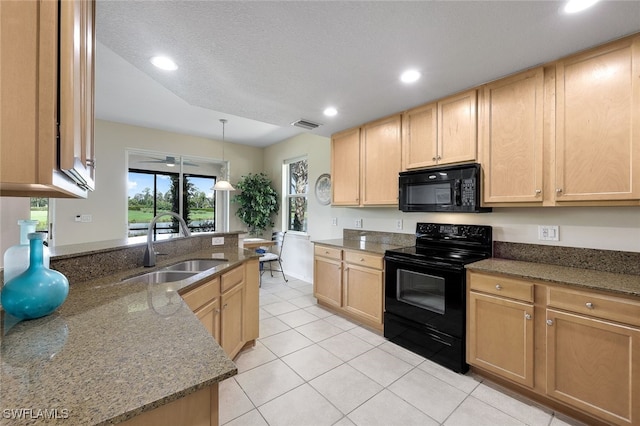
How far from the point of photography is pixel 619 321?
1.46 m

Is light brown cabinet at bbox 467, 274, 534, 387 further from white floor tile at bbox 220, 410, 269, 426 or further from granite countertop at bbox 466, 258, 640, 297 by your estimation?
white floor tile at bbox 220, 410, 269, 426

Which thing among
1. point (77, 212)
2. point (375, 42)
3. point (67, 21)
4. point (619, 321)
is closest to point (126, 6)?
point (67, 21)

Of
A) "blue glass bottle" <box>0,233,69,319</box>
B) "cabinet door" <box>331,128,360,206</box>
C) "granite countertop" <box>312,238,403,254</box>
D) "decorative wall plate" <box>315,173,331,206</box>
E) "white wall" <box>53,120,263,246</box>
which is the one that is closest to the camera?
"blue glass bottle" <box>0,233,69,319</box>

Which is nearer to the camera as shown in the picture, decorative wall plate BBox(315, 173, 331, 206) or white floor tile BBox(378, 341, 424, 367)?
white floor tile BBox(378, 341, 424, 367)

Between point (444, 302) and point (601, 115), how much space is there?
5.46ft

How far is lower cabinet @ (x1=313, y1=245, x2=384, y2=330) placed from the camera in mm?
2777

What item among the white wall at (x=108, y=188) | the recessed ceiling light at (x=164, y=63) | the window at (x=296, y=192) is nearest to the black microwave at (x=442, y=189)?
the recessed ceiling light at (x=164, y=63)

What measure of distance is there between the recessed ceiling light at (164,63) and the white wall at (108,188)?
3.11 m

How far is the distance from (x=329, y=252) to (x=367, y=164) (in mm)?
1193

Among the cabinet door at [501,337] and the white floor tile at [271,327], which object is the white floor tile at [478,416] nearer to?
the cabinet door at [501,337]

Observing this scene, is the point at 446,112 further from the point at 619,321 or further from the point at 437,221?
the point at 619,321

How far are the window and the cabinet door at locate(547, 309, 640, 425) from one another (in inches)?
149

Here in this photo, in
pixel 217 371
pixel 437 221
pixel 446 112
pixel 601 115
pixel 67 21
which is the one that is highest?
pixel 446 112

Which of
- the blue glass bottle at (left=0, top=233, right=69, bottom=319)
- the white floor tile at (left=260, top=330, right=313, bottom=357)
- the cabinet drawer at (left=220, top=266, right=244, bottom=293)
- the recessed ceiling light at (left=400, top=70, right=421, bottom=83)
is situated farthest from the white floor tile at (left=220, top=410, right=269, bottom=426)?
the recessed ceiling light at (left=400, top=70, right=421, bottom=83)
